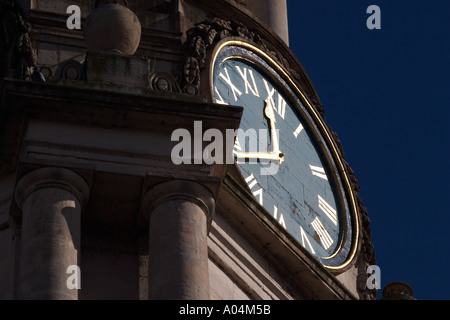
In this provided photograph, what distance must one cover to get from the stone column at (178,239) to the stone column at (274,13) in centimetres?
649

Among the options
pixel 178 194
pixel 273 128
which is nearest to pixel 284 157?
pixel 273 128

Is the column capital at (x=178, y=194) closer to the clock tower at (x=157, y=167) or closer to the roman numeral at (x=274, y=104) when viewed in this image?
the clock tower at (x=157, y=167)

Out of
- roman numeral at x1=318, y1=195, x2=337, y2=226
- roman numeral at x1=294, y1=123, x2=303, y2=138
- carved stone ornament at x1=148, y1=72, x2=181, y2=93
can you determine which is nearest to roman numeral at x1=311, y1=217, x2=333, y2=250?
roman numeral at x1=318, y1=195, x2=337, y2=226

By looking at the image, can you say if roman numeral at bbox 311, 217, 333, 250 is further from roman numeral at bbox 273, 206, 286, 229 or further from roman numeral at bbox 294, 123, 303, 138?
roman numeral at bbox 294, 123, 303, 138

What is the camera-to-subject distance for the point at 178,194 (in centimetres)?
2236

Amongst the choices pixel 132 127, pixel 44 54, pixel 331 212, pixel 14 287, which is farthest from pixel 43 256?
pixel 331 212

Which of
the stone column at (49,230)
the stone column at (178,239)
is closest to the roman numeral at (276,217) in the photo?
the stone column at (178,239)

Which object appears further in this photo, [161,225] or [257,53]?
[257,53]

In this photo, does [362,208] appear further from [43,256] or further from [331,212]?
[43,256]

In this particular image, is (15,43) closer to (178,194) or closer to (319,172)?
(178,194)

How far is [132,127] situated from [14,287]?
7.05 feet

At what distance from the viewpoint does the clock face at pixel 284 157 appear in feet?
82.7

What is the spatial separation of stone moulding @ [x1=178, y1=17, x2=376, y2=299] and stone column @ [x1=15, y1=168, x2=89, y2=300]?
2896mm

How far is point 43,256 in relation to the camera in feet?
69.7
